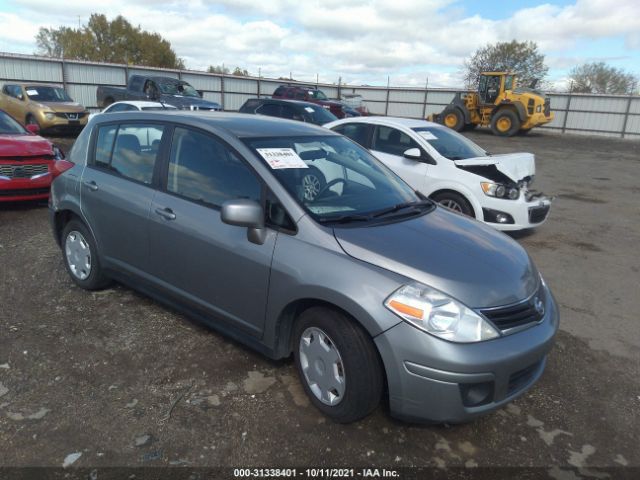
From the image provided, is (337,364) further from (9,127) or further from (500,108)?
(500,108)

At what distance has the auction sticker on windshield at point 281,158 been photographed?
3.13m

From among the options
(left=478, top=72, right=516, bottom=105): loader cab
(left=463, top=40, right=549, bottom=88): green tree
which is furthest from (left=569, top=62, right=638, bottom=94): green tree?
(left=478, top=72, right=516, bottom=105): loader cab

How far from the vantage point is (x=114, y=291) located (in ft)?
14.8

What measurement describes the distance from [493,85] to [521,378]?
2355 cm

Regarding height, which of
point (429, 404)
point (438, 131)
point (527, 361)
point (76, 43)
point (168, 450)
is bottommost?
point (168, 450)

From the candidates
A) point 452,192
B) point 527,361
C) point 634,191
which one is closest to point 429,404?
point 527,361

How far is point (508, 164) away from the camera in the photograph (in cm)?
668

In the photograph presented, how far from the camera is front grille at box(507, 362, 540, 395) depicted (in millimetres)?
2580

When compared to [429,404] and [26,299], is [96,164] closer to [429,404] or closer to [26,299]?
[26,299]

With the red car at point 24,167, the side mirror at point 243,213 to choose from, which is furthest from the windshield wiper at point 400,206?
the red car at point 24,167

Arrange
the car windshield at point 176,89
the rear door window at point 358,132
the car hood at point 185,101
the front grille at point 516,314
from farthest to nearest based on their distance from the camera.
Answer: the car windshield at point 176,89
the car hood at point 185,101
the rear door window at point 358,132
the front grille at point 516,314

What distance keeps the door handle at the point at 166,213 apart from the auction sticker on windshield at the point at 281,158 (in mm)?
792

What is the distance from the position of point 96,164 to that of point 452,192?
441cm

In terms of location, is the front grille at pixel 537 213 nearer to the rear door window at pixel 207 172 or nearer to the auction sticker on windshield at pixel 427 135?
the auction sticker on windshield at pixel 427 135
